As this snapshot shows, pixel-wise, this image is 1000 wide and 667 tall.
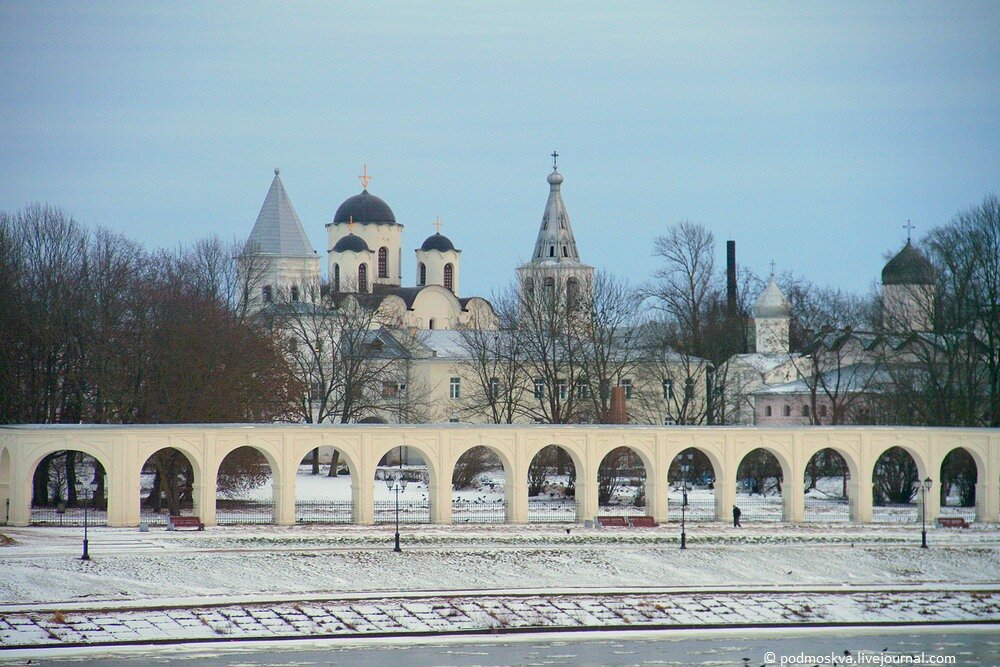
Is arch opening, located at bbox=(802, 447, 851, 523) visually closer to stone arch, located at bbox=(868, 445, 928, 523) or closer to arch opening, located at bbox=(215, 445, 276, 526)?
stone arch, located at bbox=(868, 445, 928, 523)

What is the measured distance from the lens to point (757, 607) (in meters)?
42.1

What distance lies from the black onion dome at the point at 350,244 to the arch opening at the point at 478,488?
1055 inches

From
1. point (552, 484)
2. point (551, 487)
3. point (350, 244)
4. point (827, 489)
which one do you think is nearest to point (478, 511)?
point (551, 487)

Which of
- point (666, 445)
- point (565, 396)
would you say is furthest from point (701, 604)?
point (565, 396)

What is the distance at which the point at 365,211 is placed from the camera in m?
101

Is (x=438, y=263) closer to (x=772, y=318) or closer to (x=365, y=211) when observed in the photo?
(x=365, y=211)

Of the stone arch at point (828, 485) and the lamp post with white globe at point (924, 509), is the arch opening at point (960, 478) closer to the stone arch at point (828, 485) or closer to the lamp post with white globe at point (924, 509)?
the stone arch at point (828, 485)

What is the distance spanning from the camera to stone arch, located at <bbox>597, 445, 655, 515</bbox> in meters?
54.2

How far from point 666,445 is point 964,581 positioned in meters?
10.6

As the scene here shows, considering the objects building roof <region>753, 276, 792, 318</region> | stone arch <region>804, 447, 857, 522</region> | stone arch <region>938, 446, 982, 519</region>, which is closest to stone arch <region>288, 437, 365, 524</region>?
stone arch <region>804, 447, 857, 522</region>

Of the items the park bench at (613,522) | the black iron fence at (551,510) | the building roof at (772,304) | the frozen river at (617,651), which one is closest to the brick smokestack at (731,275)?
the building roof at (772,304)

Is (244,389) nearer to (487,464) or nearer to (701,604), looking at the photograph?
(487,464)

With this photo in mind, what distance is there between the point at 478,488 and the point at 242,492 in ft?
29.1

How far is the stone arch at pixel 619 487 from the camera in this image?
178 ft
